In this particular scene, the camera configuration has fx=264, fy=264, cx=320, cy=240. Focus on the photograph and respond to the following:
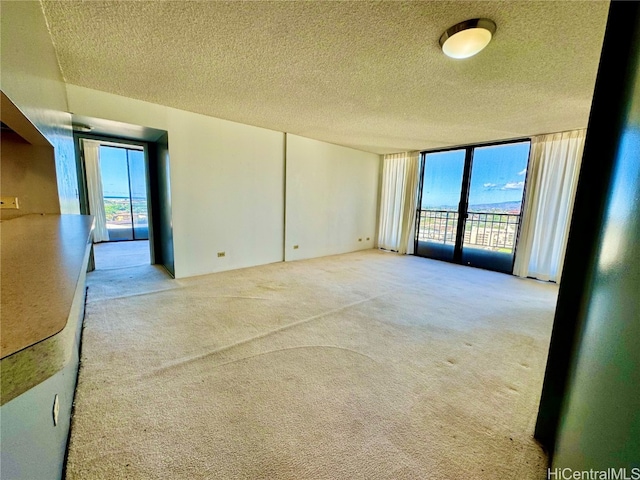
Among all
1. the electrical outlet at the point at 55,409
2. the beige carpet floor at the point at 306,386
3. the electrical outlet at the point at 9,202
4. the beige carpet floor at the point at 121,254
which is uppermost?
the electrical outlet at the point at 9,202

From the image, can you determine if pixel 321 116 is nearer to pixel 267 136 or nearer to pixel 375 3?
pixel 267 136

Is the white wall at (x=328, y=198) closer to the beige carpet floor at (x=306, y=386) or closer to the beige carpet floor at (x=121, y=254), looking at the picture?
the beige carpet floor at (x=306, y=386)

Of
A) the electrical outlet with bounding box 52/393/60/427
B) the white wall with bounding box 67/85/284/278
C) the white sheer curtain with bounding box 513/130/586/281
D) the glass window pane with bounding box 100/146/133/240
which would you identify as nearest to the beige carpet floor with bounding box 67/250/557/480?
the electrical outlet with bounding box 52/393/60/427

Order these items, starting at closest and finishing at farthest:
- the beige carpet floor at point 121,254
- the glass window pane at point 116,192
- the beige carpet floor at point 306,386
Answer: the beige carpet floor at point 306,386 < the beige carpet floor at point 121,254 < the glass window pane at point 116,192

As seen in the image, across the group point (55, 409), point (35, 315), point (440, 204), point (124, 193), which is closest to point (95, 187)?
point (124, 193)

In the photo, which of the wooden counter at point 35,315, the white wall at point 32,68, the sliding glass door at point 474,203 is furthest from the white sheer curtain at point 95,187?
the sliding glass door at point 474,203

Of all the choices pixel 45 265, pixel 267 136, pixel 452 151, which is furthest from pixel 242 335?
pixel 452 151

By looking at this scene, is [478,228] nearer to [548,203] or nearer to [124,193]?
[548,203]

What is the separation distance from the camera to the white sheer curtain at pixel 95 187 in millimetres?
5797

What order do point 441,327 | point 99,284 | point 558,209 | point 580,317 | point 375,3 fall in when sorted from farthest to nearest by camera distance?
point 558,209, point 99,284, point 441,327, point 375,3, point 580,317

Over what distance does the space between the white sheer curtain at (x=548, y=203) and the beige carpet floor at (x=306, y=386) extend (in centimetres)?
120

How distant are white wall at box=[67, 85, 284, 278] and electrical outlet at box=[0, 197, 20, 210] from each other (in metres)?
1.65

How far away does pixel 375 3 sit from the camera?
1548mm

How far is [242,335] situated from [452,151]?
5.22m
